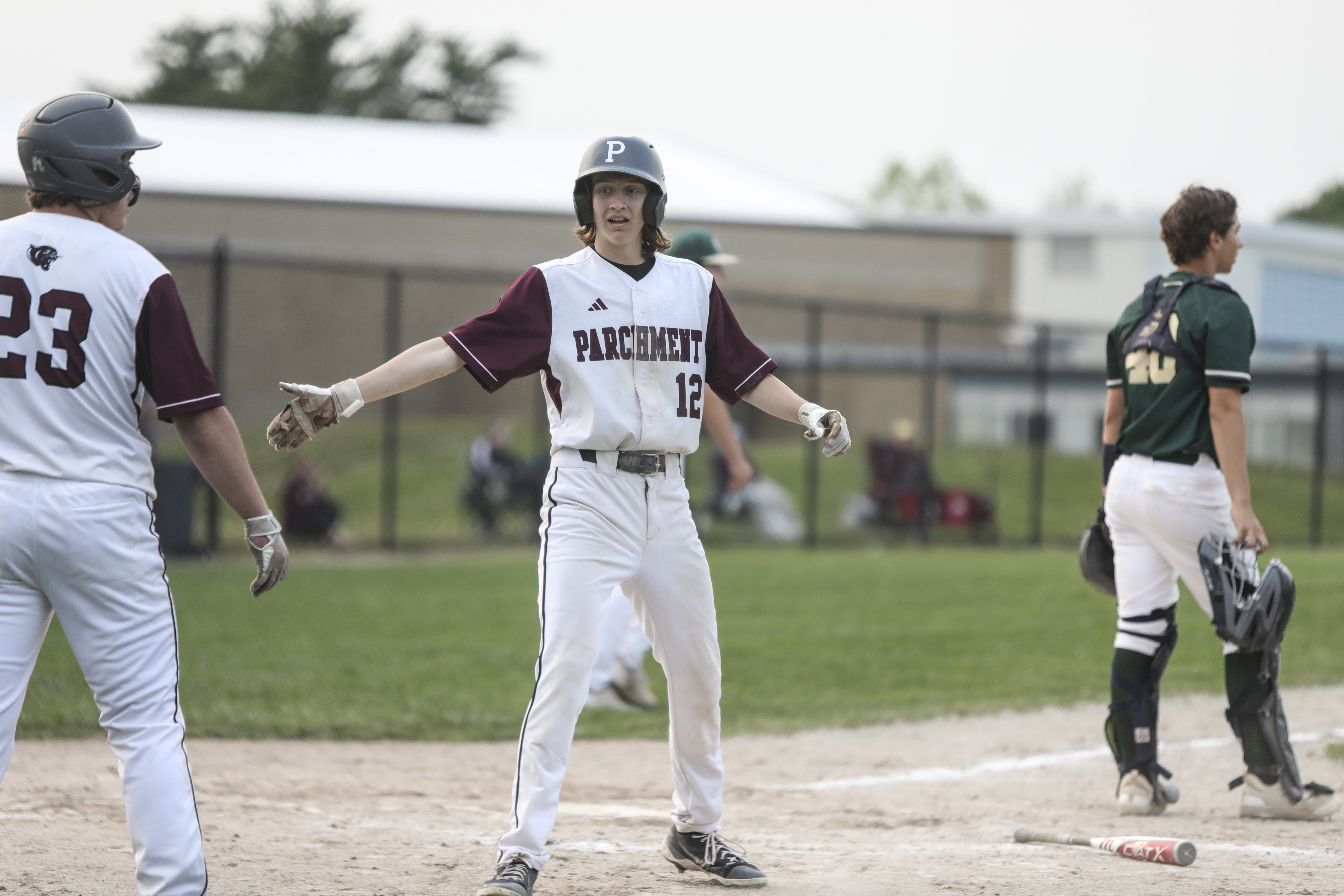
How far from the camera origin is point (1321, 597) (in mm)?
10922

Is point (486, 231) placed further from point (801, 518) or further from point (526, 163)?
point (801, 518)

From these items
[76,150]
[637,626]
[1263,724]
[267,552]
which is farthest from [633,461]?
[637,626]

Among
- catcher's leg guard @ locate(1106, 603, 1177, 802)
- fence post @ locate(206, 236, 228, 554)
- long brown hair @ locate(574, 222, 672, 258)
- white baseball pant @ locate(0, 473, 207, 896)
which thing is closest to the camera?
white baseball pant @ locate(0, 473, 207, 896)

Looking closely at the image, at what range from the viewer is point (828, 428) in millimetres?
3965

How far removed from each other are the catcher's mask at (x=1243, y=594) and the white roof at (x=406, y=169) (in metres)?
23.1

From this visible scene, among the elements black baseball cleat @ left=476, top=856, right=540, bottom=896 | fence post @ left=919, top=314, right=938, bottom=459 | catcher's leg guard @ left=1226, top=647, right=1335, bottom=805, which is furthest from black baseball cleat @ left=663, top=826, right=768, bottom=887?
fence post @ left=919, top=314, right=938, bottom=459

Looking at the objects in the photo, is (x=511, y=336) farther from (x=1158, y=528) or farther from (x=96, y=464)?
(x=1158, y=528)

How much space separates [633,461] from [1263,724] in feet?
8.63

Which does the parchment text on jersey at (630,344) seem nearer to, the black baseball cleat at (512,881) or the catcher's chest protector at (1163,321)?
the black baseball cleat at (512,881)

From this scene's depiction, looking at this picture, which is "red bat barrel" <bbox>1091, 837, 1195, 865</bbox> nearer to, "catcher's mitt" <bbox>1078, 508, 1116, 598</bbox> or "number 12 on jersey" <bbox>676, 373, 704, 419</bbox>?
"catcher's mitt" <bbox>1078, 508, 1116, 598</bbox>

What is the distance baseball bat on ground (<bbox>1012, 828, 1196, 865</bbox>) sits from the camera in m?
4.06

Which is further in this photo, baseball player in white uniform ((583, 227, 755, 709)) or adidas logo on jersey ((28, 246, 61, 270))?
baseball player in white uniform ((583, 227, 755, 709))

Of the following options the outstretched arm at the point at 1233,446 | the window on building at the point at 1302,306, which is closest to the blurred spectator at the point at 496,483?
the outstretched arm at the point at 1233,446

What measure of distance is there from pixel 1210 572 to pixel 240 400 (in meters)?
23.3
